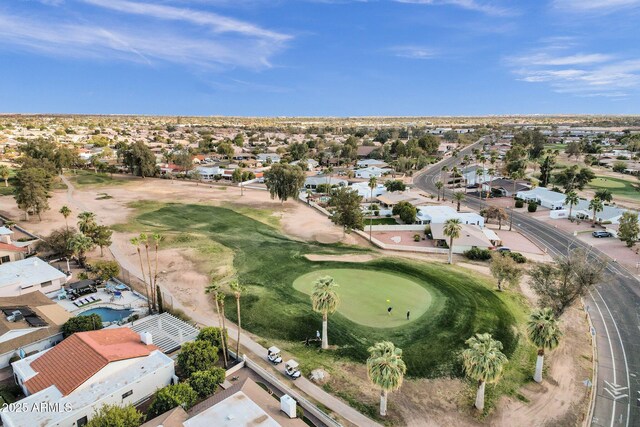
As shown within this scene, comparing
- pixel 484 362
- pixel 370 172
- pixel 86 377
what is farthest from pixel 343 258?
pixel 370 172

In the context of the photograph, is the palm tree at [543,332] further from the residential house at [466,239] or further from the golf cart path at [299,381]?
the residential house at [466,239]

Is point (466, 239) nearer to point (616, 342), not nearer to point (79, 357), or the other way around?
point (616, 342)

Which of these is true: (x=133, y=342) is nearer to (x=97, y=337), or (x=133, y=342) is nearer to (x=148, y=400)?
(x=97, y=337)

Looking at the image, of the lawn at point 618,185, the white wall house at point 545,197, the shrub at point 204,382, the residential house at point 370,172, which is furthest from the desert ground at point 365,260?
the lawn at point 618,185

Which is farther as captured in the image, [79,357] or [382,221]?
[382,221]

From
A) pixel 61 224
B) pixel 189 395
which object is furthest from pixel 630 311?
pixel 61 224
